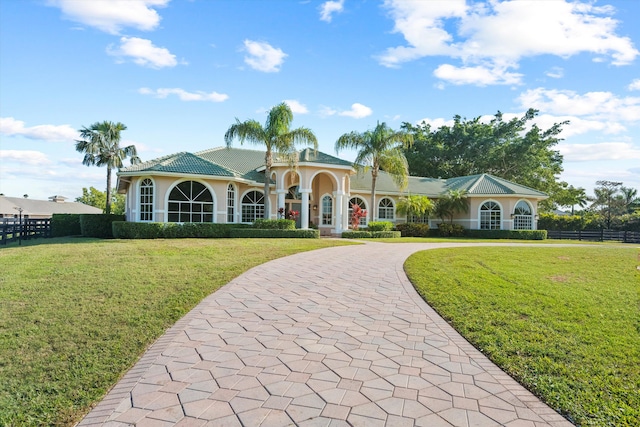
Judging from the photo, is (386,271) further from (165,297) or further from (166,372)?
(166,372)

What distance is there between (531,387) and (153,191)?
20.9 m

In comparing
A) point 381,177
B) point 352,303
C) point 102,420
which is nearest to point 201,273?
point 352,303

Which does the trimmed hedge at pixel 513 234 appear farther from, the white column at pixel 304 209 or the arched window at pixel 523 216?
the white column at pixel 304 209

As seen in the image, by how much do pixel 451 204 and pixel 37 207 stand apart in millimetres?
51757

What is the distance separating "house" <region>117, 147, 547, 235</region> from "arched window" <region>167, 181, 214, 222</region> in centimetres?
5

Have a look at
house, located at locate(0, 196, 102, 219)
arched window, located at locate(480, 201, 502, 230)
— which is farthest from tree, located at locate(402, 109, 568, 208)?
house, located at locate(0, 196, 102, 219)

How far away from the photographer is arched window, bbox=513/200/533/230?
101 feet

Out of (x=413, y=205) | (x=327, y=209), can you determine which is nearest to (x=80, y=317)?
(x=327, y=209)

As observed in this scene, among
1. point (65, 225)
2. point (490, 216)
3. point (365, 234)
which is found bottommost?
point (365, 234)

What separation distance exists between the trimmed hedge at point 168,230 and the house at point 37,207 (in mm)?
32085

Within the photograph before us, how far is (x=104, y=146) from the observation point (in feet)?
100

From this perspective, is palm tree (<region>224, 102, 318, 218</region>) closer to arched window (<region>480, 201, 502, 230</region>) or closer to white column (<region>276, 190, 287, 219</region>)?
white column (<region>276, 190, 287, 219</region>)

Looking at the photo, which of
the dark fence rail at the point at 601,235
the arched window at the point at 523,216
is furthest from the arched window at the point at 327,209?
the dark fence rail at the point at 601,235

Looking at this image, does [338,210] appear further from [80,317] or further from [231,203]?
[80,317]
